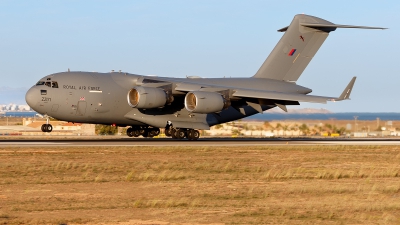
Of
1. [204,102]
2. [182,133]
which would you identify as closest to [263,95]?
[204,102]

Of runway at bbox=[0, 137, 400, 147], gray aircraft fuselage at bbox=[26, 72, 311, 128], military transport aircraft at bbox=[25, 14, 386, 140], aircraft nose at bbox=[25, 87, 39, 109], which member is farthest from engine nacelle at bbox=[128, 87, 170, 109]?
aircraft nose at bbox=[25, 87, 39, 109]

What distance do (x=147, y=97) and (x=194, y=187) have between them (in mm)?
16350

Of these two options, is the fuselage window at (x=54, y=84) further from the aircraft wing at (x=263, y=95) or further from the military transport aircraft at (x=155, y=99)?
the aircraft wing at (x=263, y=95)

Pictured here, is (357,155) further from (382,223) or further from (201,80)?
(382,223)

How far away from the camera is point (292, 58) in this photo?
37.0 m

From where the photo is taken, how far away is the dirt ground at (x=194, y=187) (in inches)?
448

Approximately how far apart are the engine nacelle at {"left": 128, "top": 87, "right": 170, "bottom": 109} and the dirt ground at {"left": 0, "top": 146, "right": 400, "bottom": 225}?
6533 millimetres

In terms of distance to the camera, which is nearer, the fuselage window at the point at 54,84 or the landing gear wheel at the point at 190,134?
the fuselage window at the point at 54,84

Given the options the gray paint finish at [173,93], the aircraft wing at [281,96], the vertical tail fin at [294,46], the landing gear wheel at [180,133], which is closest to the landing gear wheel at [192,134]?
the landing gear wheel at [180,133]

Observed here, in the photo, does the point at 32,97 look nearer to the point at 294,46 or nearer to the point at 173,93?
the point at 173,93

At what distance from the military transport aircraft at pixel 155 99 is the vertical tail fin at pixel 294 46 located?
2.54ft

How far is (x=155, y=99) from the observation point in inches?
1240

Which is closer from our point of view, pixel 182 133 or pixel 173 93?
pixel 173 93

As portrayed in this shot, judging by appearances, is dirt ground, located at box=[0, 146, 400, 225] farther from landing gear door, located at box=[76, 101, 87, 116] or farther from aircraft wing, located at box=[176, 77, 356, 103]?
aircraft wing, located at box=[176, 77, 356, 103]
